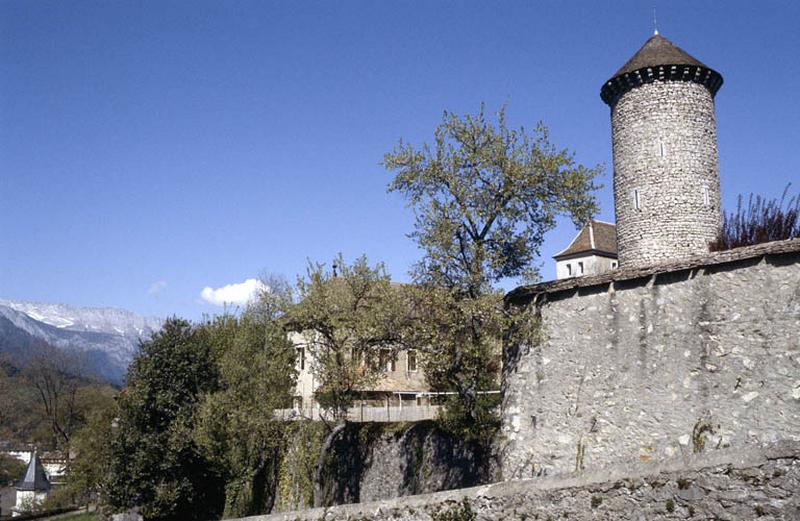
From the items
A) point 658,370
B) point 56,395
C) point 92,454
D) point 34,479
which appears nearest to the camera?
point 658,370

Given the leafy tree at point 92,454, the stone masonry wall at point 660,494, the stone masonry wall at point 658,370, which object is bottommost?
the leafy tree at point 92,454

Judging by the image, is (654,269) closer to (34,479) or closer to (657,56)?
(657,56)

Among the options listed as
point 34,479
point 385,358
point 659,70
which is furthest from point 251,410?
point 34,479

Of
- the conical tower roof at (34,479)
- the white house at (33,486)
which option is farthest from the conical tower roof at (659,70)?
the conical tower roof at (34,479)

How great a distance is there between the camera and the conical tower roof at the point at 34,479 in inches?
2245

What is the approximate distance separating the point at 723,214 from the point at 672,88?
5.49m

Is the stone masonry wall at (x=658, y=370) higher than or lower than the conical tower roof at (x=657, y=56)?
lower

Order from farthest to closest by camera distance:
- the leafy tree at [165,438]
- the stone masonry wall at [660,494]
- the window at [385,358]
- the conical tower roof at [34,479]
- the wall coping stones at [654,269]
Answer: the conical tower roof at [34,479] < the leafy tree at [165,438] < the window at [385,358] < the wall coping stones at [654,269] < the stone masonry wall at [660,494]

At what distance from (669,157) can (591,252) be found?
30.2 metres

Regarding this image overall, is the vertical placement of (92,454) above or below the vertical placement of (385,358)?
below

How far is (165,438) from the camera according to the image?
26.5 metres

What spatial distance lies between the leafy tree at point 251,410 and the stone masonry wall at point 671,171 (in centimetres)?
1384

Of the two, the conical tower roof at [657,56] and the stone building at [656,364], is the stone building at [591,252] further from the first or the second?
the stone building at [656,364]

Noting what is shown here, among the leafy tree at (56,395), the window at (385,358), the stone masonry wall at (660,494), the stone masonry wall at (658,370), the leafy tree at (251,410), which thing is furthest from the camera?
the leafy tree at (56,395)
